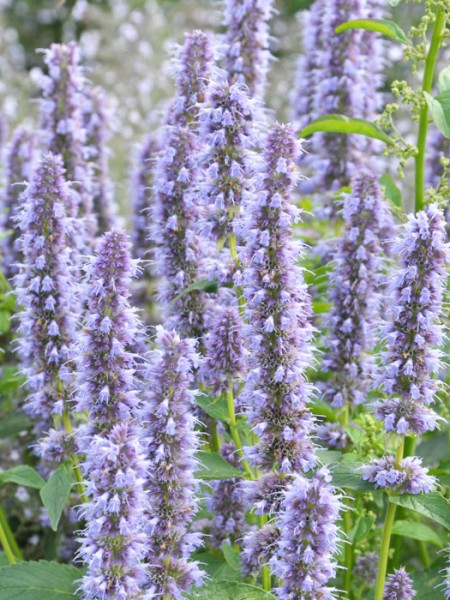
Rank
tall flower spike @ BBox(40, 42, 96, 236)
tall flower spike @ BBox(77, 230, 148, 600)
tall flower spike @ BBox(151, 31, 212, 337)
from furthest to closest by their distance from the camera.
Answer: tall flower spike @ BBox(40, 42, 96, 236) → tall flower spike @ BBox(151, 31, 212, 337) → tall flower spike @ BBox(77, 230, 148, 600)

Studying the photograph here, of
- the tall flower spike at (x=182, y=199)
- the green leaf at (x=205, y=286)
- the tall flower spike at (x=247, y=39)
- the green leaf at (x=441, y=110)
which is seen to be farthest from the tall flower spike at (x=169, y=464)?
the tall flower spike at (x=247, y=39)

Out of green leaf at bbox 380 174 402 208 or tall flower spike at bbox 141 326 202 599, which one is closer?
tall flower spike at bbox 141 326 202 599

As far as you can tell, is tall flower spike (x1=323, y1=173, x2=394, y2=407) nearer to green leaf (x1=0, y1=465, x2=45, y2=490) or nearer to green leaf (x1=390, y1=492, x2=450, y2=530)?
green leaf (x1=390, y1=492, x2=450, y2=530)

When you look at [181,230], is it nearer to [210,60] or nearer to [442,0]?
[210,60]

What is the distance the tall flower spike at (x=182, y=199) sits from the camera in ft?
13.2

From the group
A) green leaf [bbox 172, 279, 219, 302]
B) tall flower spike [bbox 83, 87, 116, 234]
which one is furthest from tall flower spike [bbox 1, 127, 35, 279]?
green leaf [bbox 172, 279, 219, 302]

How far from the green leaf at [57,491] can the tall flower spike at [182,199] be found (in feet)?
2.49

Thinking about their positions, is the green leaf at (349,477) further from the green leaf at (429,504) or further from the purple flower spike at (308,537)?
the purple flower spike at (308,537)

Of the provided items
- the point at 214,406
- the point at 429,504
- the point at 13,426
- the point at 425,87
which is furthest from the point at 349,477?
the point at 13,426

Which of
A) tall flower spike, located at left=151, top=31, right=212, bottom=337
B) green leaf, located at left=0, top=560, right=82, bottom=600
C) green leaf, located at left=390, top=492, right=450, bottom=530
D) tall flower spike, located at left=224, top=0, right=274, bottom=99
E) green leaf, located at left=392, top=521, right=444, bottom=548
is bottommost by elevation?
green leaf, located at left=0, top=560, right=82, bottom=600

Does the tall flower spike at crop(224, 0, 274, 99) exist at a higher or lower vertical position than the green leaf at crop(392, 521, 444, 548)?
higher

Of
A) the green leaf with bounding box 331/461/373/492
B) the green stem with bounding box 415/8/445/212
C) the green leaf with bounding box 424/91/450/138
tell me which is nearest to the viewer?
the green leaf with bounding box 331/461/373/492

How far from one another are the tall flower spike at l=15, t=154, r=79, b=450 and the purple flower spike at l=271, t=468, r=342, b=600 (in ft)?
4.59

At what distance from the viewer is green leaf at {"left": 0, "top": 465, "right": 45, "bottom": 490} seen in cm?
396
